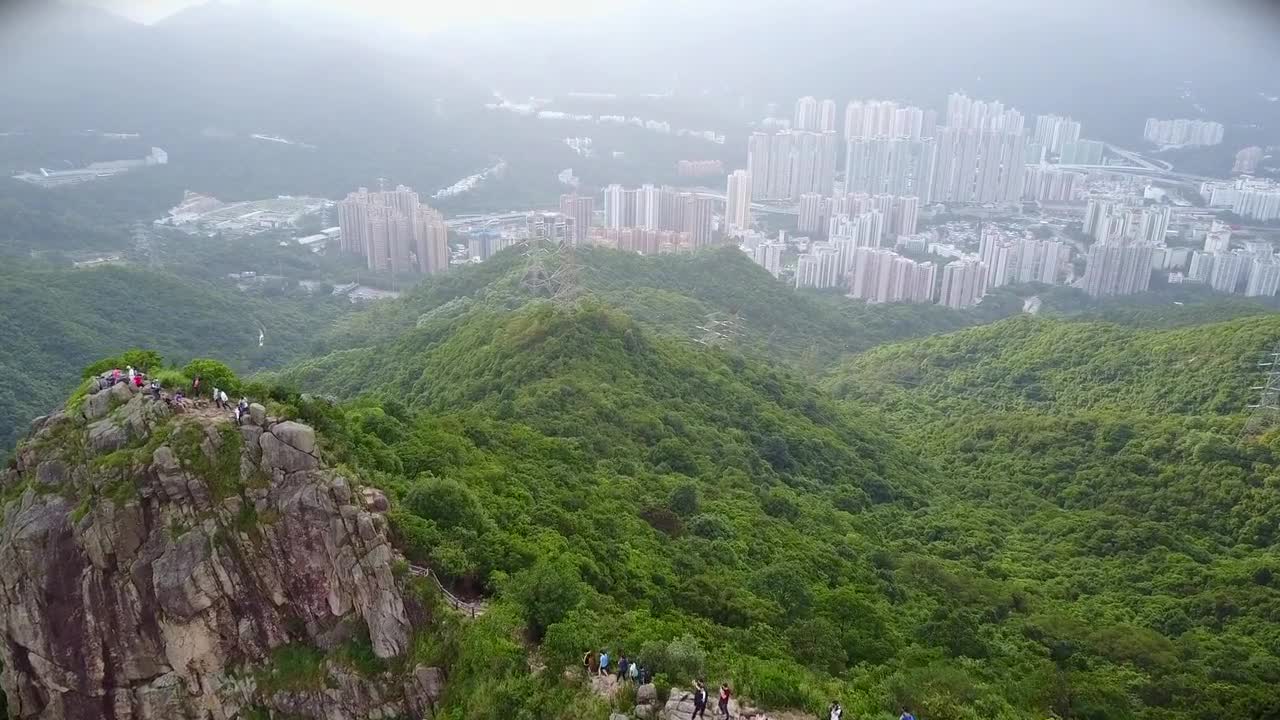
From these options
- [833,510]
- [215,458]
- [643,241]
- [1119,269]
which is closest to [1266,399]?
[833,510]

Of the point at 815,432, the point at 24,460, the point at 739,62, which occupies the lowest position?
the point at 815,432

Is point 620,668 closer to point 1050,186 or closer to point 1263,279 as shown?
point 1263,279

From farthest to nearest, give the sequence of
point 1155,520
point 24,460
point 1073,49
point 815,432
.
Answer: point 1073,49 < point 815,432 < point 1155,520 < point 24,460

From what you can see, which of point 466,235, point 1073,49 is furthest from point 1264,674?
point 1073,49

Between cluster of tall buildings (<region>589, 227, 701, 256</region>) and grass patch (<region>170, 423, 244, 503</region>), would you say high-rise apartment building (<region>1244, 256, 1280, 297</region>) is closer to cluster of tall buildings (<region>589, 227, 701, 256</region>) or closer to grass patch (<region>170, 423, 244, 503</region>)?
cluster of tall buildings (<region>589, 227, 701, 256</region>)

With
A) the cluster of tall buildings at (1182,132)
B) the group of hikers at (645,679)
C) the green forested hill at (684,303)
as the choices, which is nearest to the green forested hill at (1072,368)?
the green forested hill at (684,303)

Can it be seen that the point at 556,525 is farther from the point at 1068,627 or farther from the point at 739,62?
the point at 739,62
